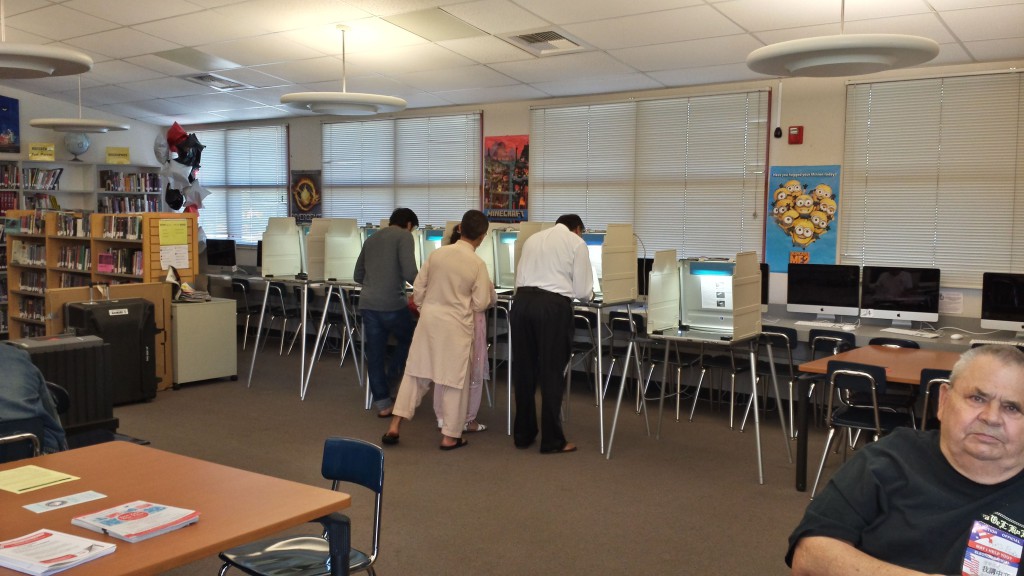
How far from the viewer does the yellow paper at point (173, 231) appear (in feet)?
23.5

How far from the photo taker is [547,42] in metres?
6.39

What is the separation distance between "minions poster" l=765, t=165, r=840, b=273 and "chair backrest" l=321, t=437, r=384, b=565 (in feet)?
15.4

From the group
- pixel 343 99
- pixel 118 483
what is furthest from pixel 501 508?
pixel 343 99

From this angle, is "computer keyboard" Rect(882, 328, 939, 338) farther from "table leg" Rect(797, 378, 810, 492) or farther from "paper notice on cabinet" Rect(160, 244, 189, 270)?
"paper notice on cabinet" Rect(160, 244, 189, 270)

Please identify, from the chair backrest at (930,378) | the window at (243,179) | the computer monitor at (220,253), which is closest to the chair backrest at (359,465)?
the chair backrest at (930,378)

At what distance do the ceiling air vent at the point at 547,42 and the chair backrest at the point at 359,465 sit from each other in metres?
4.21

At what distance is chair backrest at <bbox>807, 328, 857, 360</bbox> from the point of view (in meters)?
5.65

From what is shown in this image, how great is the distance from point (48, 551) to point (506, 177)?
23.1ft

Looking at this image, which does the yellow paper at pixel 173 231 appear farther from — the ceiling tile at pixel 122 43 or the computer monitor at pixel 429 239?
the computer monitor at pixel 429 239

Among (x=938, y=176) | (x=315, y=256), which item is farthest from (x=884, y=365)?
(x=315, y=256)

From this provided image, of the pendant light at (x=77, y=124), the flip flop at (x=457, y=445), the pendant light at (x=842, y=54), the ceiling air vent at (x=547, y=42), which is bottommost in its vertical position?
the flip flop at (x=457, y=445)

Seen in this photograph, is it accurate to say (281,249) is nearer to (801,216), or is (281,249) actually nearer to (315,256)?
(315,256)

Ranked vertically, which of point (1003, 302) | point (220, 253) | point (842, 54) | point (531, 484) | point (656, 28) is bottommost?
point (531, 484)

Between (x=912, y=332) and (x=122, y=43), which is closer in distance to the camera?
(x=912, y=332)
